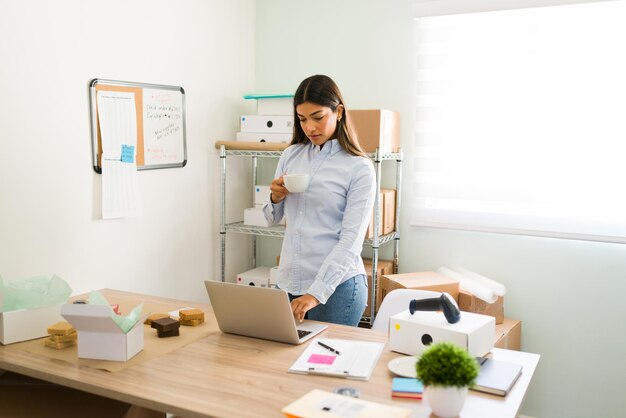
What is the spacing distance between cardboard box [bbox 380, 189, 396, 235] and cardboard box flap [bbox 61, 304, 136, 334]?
1835 mm

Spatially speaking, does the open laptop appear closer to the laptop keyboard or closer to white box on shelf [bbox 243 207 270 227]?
the laptop keyboard

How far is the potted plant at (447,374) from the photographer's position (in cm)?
137

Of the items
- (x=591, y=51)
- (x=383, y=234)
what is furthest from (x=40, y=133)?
(x=591, y=51)

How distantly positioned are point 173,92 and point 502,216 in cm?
183

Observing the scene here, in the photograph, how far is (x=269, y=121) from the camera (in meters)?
3.51

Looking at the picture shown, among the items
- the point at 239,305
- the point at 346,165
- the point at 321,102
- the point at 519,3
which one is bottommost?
the point at 239,305

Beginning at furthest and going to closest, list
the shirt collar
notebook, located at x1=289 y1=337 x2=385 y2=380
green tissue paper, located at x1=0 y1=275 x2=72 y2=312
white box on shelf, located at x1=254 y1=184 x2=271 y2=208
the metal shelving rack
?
white box on shelf, located at x1=254 y1=184 x2=271 y2=208, the metal shelving rack, the shirt collar, green tissue paper, located at x1=0 y1=275 x2=72 y2=312, notebook, located at x1=289 y1=337 x2=385 y2=380

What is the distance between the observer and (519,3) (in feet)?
10.1

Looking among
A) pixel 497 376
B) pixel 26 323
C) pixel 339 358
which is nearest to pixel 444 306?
pixel 497 376

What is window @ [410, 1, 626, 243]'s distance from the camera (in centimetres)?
297

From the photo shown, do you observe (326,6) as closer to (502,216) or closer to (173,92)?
(173,92)

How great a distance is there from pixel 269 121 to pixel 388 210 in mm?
840

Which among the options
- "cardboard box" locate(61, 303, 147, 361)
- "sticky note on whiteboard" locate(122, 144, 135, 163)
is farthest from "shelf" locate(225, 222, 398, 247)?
"cardboard box" locate(61, 303, 147, 361)

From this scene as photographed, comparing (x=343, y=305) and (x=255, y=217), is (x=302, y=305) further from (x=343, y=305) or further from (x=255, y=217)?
(x=255, y=217)
